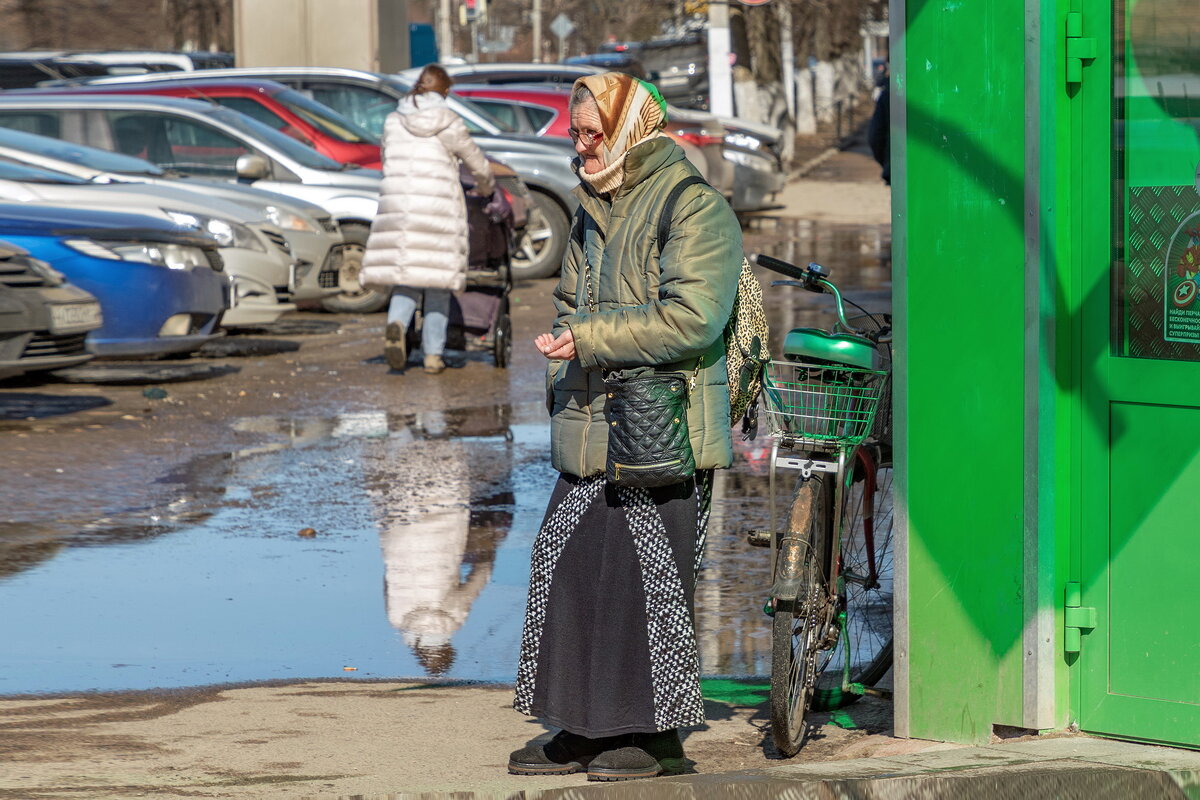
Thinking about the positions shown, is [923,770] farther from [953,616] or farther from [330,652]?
[330,652]

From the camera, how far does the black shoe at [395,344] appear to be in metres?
11.1

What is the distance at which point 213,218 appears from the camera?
12.3 m

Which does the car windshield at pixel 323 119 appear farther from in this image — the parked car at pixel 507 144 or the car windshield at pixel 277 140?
the parked car at pixel 507 144

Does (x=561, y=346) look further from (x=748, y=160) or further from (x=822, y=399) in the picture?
(x=748, y=160)

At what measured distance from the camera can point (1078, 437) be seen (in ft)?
14.0

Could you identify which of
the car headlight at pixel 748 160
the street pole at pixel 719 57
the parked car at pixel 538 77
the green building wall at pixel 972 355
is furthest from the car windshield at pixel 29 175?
the street pole at pixel 719 57

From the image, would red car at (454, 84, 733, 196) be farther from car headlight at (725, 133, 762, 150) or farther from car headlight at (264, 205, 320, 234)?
car headlight at (264, 205, 320, 234)

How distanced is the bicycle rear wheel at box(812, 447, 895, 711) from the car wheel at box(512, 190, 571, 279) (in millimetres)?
11220

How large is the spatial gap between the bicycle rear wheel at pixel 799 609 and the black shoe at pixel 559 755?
1.44 feet

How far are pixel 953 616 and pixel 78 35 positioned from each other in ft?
114

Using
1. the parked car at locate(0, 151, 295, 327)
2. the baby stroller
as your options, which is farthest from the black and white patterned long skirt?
the parked car at locate(0, 151, 295, 327)

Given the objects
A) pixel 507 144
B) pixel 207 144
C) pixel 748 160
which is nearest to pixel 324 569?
pixel 207 144

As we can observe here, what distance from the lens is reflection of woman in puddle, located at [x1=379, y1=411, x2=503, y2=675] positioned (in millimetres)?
5953

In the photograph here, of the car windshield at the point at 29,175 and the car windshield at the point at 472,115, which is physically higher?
the car windshield at the point at 472,115
